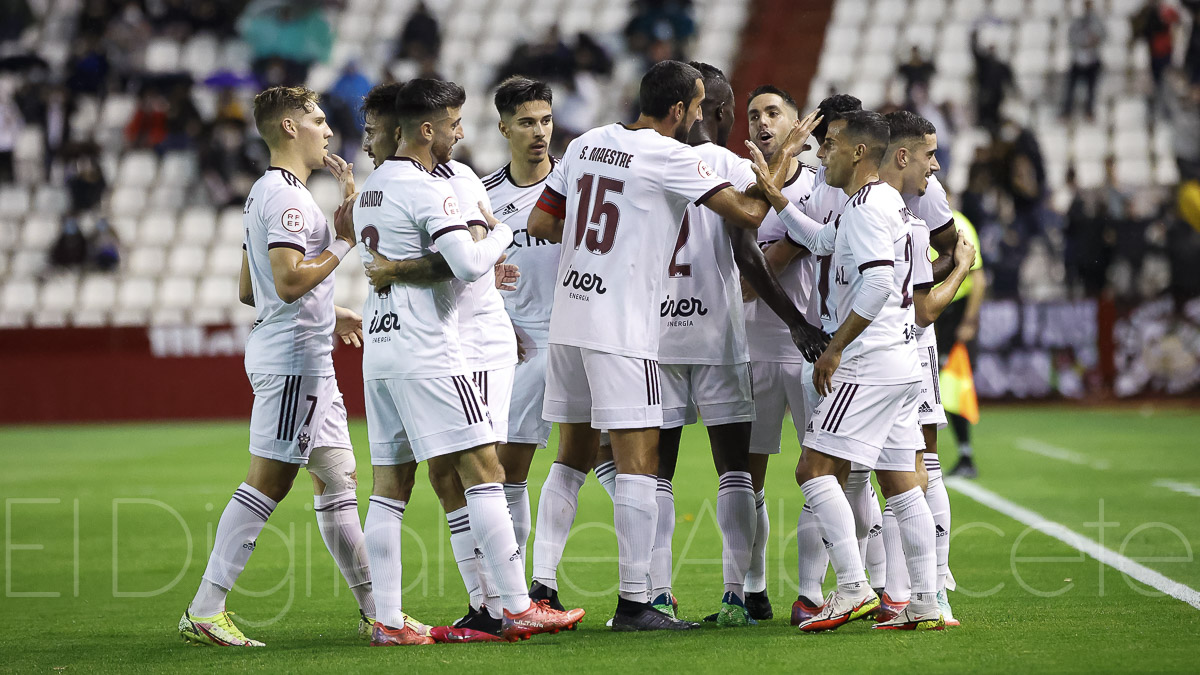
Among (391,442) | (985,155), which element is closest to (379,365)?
(391,442)

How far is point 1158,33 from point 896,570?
1826 cm

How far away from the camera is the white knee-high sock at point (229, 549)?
5.67 metres

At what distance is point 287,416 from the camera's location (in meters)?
5.75

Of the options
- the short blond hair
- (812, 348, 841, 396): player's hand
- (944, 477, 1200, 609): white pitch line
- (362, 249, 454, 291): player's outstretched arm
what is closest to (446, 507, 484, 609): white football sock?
(362, 249, 454, 291): player's outstretched arm

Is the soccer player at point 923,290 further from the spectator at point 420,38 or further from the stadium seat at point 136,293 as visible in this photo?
the spectator at point 420,38

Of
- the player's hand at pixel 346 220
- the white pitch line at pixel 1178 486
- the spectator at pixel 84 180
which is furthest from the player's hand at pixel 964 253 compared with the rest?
the spectator at pixel 84 180

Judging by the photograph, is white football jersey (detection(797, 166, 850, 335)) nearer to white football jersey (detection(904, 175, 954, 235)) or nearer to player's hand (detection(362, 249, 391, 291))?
white football jersey (detection(904, 175, 954, 235))

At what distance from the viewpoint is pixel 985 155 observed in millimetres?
19281

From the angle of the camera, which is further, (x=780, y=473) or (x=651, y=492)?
(x=780, y=473)

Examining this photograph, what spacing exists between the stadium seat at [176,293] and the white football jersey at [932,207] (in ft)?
57.5

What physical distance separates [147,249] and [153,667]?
729 inches

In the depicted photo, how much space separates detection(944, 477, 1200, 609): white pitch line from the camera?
6.45m

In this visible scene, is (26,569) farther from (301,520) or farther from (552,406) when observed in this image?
(552,406)

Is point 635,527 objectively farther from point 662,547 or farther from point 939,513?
point 939,513
